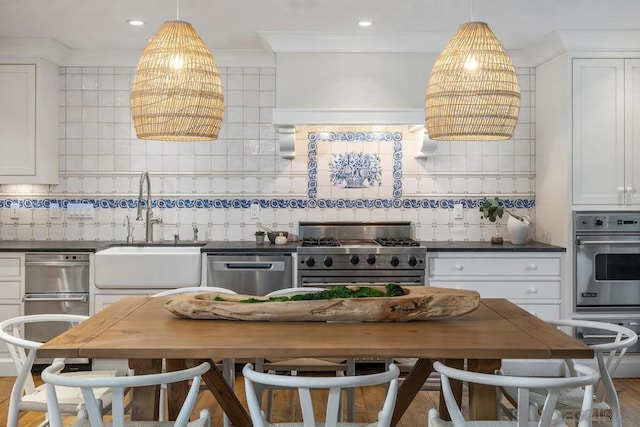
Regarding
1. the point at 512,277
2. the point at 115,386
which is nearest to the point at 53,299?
the point at 115,386

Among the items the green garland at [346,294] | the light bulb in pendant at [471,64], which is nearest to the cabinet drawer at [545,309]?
the green garland at [346,294]

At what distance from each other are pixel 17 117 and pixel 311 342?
140 inches

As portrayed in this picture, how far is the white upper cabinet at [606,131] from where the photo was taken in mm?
4625

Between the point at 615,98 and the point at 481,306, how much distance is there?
2.38 meters

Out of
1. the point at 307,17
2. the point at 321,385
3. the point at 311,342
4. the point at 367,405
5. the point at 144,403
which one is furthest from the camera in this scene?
the point at 307,17

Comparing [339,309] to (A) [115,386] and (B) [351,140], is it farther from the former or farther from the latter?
(B) [351,140]

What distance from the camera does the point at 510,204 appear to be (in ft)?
17.4

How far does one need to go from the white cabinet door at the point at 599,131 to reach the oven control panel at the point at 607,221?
90 mm

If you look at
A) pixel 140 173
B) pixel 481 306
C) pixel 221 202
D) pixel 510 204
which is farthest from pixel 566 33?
pixel 140 173

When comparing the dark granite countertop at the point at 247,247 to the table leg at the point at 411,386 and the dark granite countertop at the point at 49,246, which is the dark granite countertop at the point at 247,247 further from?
the table leg at the point at 411,386

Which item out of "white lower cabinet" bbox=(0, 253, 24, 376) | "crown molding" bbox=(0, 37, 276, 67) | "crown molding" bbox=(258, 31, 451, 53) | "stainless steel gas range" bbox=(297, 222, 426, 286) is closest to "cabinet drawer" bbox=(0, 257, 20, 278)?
"white lower cabinet" bbox=(0, 253, 24, 376)

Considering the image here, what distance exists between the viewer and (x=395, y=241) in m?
4.91

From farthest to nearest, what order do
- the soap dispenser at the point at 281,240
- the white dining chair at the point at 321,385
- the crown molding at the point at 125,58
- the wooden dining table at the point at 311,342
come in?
the crown molding at the point at 125,58 < the soap dispenser at the point at 281,240 < the wooden dining table at the point at 311,342 < the white dining chair at the point at 321,385

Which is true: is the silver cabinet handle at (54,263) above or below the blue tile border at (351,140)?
below
